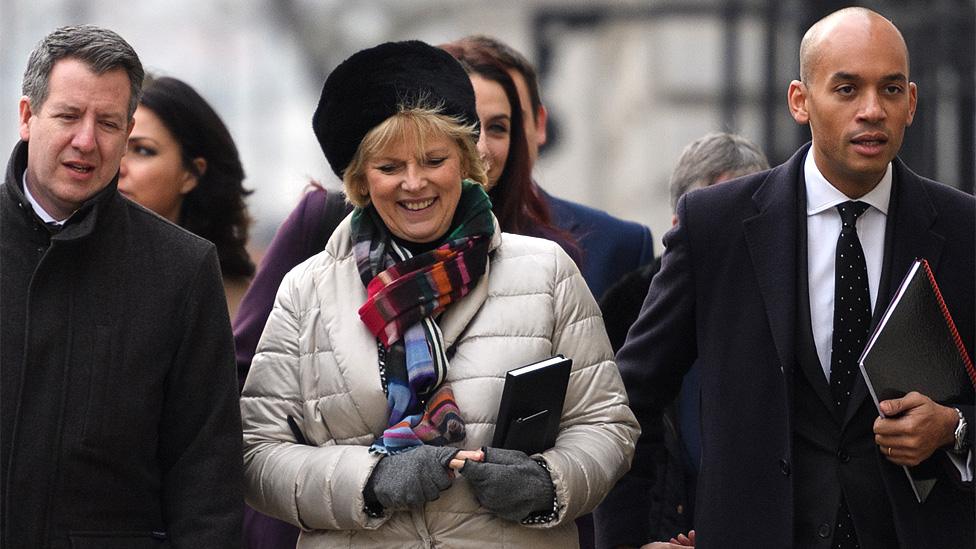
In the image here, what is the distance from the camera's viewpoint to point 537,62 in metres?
18.0

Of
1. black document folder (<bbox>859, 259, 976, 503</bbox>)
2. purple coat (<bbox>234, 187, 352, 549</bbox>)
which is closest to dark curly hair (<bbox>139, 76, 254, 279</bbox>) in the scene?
purple coat (<bbox>234, 187, 352, 549</bbox>)

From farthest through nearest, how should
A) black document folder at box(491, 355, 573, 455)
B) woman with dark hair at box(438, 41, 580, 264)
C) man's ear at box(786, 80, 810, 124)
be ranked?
woman with dark hair at box(438, 41, 580, 264), man's ear at box(786, 80, 810, 124), black document folder at box(491, 355, 573, 455)

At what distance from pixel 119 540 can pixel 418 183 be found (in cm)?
100

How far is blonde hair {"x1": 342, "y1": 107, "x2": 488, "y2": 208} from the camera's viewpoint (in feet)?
12.7

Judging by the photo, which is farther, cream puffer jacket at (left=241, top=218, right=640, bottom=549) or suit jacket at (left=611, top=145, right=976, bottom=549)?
suit jacket at (left=611, top=145, right=976, bottom=549)

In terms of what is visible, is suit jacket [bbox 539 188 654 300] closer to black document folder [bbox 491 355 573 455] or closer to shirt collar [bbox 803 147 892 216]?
shirt collar [bbox 803 147 892 216]

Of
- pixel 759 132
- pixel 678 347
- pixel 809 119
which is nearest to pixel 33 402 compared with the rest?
pixel 678 347

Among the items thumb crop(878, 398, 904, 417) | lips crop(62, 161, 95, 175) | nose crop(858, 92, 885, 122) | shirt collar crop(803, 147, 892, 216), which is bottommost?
thumb crop(878, 398, 904, 417)

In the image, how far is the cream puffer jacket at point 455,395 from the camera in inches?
146

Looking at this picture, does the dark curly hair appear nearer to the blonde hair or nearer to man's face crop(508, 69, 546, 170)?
man's face crop(508, 69, 546, 170)

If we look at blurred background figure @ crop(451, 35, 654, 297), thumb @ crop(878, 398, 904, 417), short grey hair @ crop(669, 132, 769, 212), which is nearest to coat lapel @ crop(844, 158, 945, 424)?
thumb @ crop(878, 398, 904, 417)

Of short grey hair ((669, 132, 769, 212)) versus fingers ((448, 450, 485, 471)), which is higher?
short grey hair ((669, 132, 769, 212))

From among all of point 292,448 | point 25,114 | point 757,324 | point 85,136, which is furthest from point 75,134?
point 757,324

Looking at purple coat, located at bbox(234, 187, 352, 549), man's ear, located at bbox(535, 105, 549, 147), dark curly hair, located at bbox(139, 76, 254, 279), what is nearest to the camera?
purple coat, located at bbox(234, 187, 352, 549)
